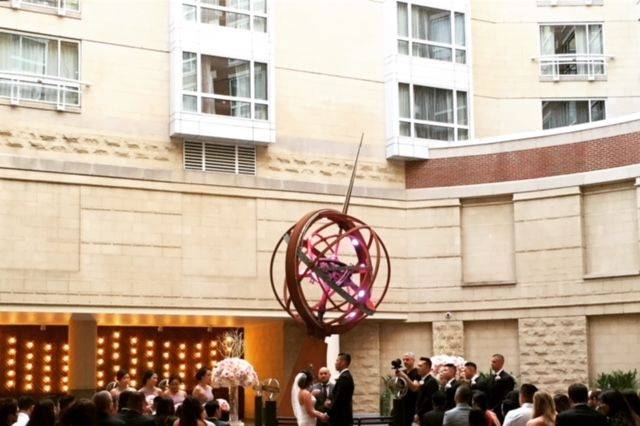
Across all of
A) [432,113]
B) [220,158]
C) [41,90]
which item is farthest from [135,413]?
[432,113]

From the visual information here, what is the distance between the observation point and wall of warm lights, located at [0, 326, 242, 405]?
129 feet

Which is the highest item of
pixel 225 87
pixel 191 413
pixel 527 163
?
pixel 225 87

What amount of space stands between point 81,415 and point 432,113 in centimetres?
3019

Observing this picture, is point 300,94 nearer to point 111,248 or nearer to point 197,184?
point 197,184

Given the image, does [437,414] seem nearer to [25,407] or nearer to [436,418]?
[436,418]

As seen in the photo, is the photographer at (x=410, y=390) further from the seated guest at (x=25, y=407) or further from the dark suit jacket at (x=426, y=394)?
the seated guest at (x=25, y=407)

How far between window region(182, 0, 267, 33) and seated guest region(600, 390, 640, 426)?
25465 millimetres

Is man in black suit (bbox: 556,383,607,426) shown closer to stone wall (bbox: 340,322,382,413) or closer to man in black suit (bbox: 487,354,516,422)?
man in black suit (bbox: 487,354,516,422)

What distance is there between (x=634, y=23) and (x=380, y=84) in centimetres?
1066

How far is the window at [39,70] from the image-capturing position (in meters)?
33.4

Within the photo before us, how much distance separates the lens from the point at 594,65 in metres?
42.7

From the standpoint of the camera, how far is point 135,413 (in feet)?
42.3

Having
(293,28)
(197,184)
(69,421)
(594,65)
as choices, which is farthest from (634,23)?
(69,421)

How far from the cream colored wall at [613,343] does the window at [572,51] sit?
10961mm
